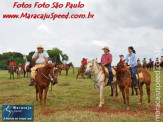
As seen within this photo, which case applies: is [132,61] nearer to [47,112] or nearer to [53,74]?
Answer: [53,74]

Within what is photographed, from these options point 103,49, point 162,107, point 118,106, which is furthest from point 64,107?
point 162,107

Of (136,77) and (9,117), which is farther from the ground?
(136,77)

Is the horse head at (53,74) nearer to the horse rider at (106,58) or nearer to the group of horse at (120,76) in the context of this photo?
the group of horse at (120,76)

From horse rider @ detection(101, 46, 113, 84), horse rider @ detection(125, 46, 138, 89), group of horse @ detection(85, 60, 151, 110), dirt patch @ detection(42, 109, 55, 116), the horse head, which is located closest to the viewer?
dirt patch @ detection(42, 109, 55, 116)

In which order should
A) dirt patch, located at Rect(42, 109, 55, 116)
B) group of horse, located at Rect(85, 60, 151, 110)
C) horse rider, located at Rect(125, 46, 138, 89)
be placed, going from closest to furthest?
dirt patch, located at Rect(42, 109, 55, 116)
group of horse, located at Rect(85, 60, 151, 110)
horse rider, located at Rect(125, 46, 138, 89)

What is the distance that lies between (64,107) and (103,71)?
9.30 ft

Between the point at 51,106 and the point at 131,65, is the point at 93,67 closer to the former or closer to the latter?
the point at 131,65

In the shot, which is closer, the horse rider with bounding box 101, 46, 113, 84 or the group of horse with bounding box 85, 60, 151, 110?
the group of horse with bounding box 85, 60, 151, 110

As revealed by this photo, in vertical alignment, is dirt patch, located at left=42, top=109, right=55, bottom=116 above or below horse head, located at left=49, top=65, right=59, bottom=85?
below

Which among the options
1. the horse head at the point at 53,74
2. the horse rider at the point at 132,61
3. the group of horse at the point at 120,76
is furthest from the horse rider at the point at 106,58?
the horse head at the point at 53,74

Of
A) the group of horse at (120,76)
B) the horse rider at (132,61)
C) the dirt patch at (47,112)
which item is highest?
the horse rider at (132,61)

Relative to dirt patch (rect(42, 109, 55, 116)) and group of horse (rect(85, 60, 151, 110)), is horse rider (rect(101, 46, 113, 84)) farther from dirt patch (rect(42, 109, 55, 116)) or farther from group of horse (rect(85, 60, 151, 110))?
dirt patch (rect(42, 109, 55, 116))

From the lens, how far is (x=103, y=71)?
1060cm

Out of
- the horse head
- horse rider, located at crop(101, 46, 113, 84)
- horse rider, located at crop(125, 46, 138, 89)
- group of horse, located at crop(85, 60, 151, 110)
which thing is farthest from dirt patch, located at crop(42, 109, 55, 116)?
horse rider, located at crop(125, 46, 138, 89)
